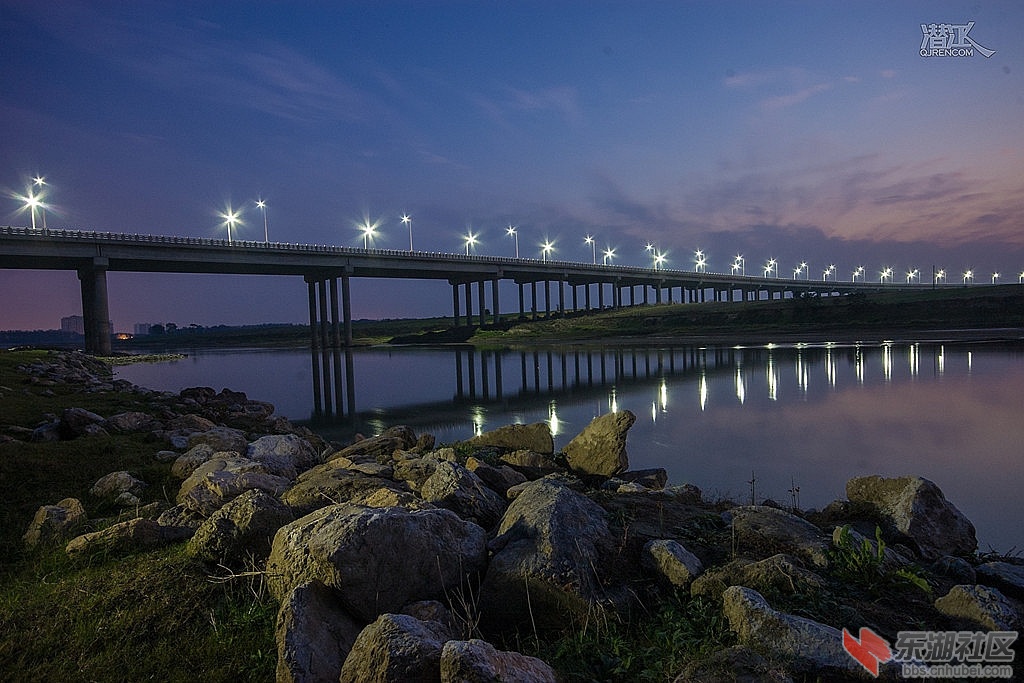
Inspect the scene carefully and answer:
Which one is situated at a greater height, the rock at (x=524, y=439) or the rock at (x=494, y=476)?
the rock at (x=494, y=476)

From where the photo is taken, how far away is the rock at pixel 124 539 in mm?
5738

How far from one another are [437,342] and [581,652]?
352ft

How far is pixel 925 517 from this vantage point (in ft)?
22.0

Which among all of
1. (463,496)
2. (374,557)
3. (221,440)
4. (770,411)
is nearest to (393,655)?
(374,557)

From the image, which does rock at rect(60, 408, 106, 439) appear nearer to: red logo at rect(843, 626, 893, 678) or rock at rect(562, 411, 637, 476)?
rock at rect(562, 411, 637, 476)

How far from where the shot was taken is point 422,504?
18.6 ft

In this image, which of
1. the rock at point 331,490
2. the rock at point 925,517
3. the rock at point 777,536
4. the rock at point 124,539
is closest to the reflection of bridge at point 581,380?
the rock at point 331,490

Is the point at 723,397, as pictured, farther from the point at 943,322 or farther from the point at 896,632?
the point at 943,322

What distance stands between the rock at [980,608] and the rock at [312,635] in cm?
496

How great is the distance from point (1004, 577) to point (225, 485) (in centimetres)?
892

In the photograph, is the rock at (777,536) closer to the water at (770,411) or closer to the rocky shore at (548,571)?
the rocky shore at (548,571)

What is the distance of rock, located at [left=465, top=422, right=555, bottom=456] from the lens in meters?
11.4

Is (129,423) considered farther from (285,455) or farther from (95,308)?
(95,308)

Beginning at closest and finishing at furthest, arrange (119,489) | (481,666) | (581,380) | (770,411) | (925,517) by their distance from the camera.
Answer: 1. (481,666)
2. (925,517)
3. (119,489)
4. (770,411)
5. (581,380)
